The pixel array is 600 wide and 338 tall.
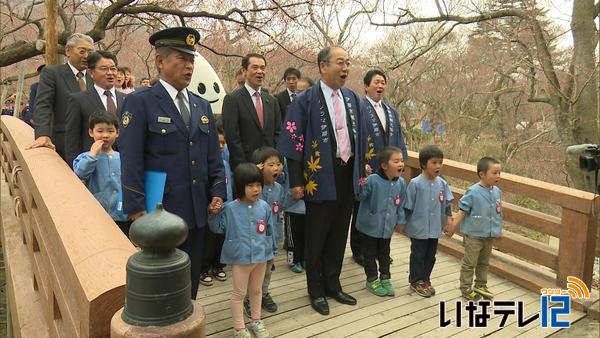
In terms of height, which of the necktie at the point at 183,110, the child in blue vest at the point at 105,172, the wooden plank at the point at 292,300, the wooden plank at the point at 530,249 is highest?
the necktie at the point at 183,110

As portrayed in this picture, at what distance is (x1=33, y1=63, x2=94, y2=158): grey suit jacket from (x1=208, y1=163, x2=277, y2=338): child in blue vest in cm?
179

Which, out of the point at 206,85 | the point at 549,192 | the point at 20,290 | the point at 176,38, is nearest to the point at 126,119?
the point at 176,38

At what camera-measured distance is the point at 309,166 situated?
11.4ft

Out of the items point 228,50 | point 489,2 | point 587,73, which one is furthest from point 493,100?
point 228,50

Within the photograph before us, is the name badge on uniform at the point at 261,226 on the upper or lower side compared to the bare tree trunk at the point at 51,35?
lower

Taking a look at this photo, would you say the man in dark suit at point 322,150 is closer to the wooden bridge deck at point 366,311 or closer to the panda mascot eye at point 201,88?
the wooden bridge deck at point 366,311

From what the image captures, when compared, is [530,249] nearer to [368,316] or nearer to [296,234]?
[368,316]

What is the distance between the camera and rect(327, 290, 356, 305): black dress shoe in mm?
3701

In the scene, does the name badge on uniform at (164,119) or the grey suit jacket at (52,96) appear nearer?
the name badge on uniform at (164,119)

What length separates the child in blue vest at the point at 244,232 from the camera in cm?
298

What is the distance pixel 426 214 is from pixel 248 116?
1.77 m

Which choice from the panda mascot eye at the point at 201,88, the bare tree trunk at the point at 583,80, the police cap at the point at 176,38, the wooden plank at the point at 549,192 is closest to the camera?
the police cap at the point at 176,38

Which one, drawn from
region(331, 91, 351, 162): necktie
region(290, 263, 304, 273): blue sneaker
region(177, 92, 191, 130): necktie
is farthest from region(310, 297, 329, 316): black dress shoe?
region(177, 92, 191, 130): necktie

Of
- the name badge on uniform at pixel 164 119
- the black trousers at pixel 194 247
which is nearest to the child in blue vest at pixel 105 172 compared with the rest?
the black trousers at pixel 194 247
